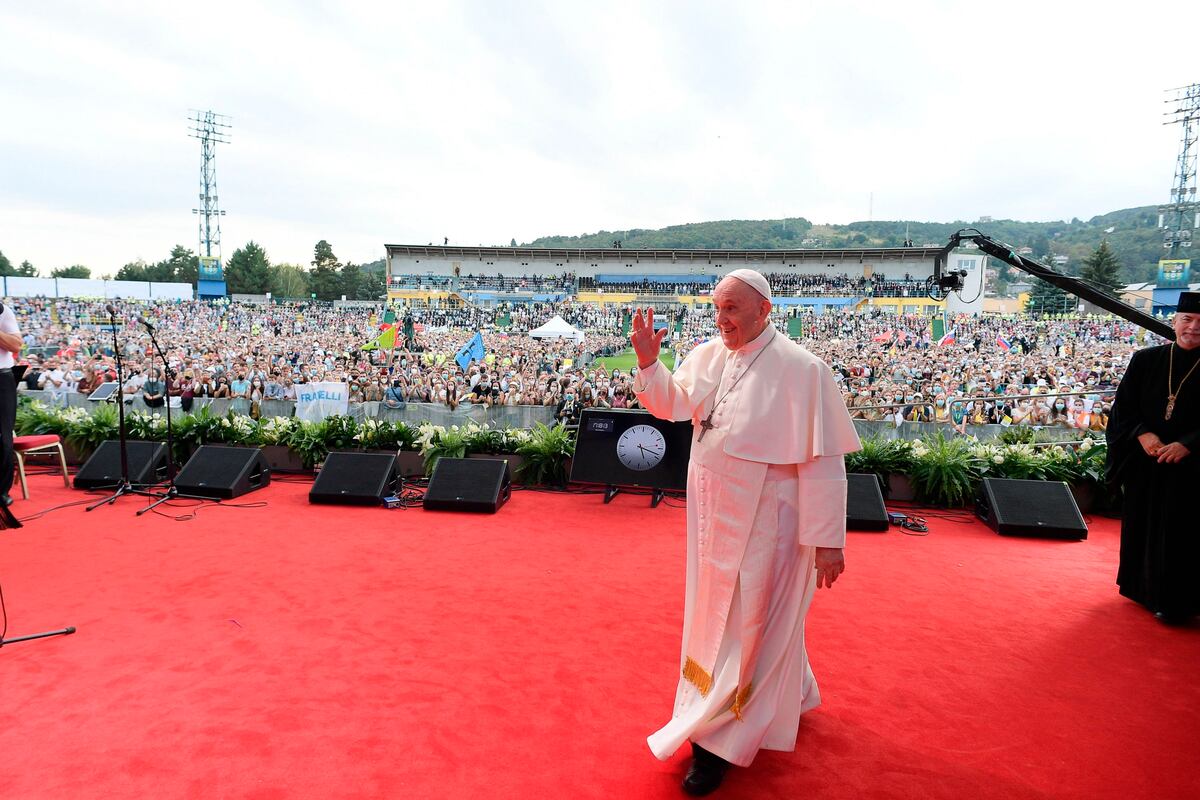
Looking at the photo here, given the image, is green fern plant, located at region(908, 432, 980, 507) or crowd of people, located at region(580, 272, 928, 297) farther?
crowd of people, located at region(580, 272, 928, 297)

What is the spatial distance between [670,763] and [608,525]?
11.7 feet

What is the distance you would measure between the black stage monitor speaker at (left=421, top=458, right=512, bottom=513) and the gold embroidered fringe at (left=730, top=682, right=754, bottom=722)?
4360mm

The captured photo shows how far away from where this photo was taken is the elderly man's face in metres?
3.81

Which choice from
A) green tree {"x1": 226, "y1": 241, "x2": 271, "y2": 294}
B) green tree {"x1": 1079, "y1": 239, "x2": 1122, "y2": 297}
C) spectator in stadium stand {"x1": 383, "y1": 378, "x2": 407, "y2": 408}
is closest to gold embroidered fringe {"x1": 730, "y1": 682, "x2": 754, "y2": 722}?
spectator in stadium stand {"x1": 383, "y1": 378, "x2": 407, "y2": 408}

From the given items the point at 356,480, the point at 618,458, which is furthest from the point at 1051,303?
the point at 356,480

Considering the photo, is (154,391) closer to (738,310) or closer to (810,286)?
(738,310)

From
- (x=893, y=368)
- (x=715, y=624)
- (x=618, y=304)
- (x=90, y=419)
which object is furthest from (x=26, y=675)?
(x=618, y=304)

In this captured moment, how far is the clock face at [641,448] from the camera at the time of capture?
6.74m

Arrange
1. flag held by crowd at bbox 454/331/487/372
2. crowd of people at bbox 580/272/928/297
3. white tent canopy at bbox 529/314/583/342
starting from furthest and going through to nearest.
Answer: crowd of people at bbox 580/272/928/297
white tent canopy at bbox 529/314/583/342
flag held by crowd at bbox 454/331/487/372

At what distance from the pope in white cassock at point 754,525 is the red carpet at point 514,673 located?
29 cm

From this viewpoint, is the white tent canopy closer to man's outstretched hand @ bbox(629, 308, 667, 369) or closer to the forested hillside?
man's outstretched hand @ bbox(629, 308, 667, 369)

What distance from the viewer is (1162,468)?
4.02m

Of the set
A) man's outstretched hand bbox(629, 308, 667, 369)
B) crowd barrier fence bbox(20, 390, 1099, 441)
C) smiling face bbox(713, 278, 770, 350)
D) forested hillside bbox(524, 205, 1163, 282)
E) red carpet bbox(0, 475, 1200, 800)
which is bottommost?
red carpet bbox(0, 475, 1200, 800)

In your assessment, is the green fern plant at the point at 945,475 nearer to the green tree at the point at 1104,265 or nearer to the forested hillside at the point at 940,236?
the forested hillside at the point at 940,236
